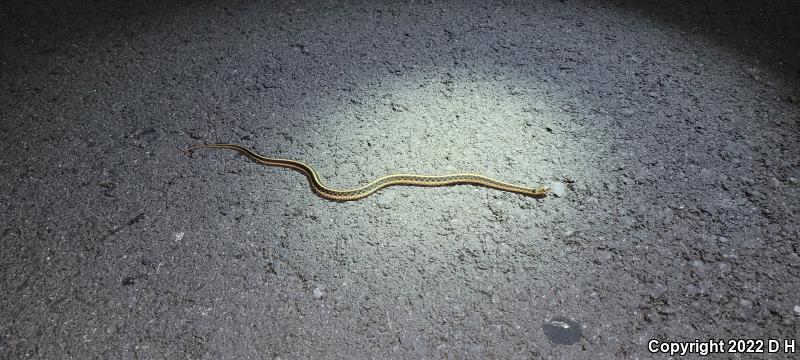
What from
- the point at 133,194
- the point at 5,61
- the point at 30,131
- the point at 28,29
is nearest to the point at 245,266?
the point at 133,194

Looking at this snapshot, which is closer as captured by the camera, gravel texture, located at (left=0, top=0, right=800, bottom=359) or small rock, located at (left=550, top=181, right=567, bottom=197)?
gravel texture, located at (left=0, top=0, right=800, bottom=359)

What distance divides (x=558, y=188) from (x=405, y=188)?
4.00ft

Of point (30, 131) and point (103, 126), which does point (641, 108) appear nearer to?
point (103, 126)

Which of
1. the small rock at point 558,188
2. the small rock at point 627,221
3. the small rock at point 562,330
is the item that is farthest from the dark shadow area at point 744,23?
the small rock at point 562,330

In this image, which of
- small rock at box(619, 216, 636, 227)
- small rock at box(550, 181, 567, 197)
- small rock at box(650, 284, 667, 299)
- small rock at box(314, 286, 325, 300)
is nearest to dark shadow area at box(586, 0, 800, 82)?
small rock at box(619, 216, 636, 227)

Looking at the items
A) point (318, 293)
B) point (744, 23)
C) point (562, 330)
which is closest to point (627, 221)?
point (562, 330)

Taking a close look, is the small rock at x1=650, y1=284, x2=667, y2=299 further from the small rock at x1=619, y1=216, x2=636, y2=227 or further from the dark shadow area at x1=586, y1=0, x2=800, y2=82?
the dark shadow area at x1=586, y1=0, x2=800, y2=82

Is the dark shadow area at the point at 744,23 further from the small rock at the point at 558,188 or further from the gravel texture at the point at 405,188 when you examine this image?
→ the small rock at the point at 558,188

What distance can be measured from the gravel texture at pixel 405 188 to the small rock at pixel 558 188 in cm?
2

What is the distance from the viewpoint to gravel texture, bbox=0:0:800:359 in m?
2.95

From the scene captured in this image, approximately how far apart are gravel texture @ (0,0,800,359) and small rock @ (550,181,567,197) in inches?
0.6

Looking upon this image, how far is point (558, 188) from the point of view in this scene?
368 cm

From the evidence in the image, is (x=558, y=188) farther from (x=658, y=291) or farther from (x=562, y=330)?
(x=562, y=330)

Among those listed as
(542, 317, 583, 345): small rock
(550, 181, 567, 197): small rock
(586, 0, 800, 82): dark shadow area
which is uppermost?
(586, 0, 800, 82): dark shadow area
